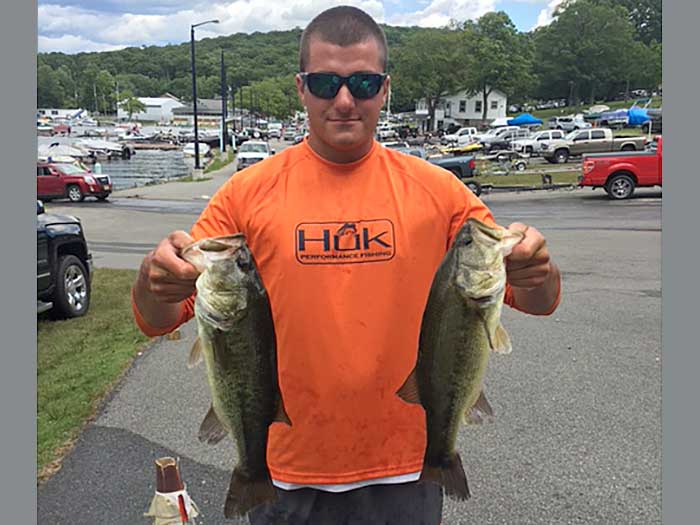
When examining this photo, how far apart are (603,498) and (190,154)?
62950 millimetres

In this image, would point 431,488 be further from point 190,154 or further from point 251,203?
point 190,154

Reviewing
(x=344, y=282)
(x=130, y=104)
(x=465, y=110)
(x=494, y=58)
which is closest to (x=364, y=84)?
(x=344, y=282)

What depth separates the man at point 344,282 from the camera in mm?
2170

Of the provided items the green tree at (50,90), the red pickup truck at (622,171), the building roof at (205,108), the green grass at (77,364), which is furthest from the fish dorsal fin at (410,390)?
the green tree at (50,90)

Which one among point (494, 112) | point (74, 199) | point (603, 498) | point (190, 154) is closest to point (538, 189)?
point (74, 199)

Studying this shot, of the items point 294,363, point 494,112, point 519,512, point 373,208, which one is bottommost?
point 519,512

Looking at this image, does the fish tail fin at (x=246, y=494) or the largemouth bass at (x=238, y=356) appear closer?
the largemouth bass at (x=238, y=356)

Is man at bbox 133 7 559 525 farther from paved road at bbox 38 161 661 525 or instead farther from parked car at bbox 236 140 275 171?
parked car at bbox 236 140 275 171

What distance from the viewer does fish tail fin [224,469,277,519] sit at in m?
2.14

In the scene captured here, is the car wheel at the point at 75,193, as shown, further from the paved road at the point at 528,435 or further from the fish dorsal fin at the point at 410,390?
the fish dorsal fin at the point at 410,390

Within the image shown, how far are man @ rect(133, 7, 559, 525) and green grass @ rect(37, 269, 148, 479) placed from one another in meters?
2.96

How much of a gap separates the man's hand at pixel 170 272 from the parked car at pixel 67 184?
962 inches

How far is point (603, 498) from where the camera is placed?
3988 millimetres

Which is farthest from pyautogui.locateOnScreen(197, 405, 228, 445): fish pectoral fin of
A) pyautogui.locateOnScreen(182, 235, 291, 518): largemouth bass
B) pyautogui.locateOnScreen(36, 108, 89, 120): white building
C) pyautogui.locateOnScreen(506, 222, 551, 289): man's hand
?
pyautogui.locateOnScreen(36, 108, 89, 120): white building
